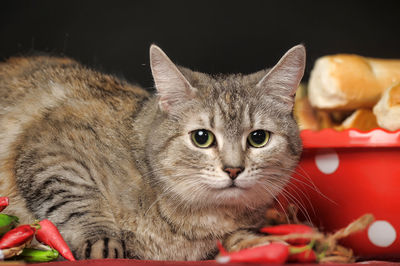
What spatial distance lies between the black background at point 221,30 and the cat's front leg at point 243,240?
1.00m

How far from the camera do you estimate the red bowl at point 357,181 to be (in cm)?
147

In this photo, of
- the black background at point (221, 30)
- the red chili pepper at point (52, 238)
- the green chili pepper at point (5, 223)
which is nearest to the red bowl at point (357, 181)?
the red chili pepper at point (52, 238)

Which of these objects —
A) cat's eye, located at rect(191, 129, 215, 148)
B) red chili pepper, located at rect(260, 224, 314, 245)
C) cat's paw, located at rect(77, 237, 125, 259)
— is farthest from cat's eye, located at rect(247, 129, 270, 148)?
cat's paw, located at rect(77, 237, 125, 259)

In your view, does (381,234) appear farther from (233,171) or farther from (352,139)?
(233,171)

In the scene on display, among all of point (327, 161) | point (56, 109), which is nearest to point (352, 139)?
point (327, 161)

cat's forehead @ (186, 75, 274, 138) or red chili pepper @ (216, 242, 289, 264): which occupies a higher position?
cat's forehead @ (186, 75, 274, 138)

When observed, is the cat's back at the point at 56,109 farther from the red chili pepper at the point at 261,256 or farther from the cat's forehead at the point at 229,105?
the red chili pepper at the point at 261,256

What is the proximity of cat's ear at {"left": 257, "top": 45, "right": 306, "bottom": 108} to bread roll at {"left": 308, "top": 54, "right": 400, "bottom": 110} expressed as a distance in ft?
1.26

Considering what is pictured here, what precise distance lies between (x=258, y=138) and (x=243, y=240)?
10.8 inches

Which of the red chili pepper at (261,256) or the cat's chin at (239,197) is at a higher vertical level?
the cat's chin at (239,197)

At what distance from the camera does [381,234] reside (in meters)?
1.50

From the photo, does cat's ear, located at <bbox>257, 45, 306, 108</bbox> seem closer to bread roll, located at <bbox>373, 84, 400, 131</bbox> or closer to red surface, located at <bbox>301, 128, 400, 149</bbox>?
red surface, located at <bbox>301, 128, 400, 149</bbox>

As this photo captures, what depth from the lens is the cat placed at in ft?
4.40

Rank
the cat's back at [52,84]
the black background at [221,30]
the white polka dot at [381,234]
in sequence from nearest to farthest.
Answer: the white polka dot at [381,234]
the cat's back at [52,84]
the black background at [221,30]
